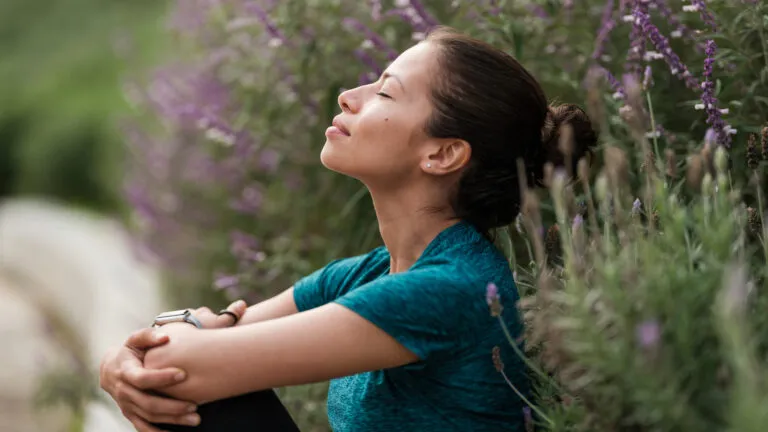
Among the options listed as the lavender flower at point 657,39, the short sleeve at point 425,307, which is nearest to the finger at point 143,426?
the short sleeve at point 425,307

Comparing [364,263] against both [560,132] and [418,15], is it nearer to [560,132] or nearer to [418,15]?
[560,132]

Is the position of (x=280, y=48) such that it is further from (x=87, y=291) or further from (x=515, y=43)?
(x=87, y=291)

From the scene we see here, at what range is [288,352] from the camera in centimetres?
185

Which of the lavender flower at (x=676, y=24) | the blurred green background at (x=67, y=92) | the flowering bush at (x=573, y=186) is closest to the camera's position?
the flowering bush at (x=573, y=186)

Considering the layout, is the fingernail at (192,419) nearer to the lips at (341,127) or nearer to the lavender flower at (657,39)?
the lips at (341,127)

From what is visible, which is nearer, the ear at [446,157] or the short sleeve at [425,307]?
the short sleeve at [425,307]

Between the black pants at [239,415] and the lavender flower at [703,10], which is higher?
the lavender flower at [703,10]

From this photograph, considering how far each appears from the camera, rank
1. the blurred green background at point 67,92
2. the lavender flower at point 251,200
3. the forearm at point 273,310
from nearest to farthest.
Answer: the forearm at point 273,310, the lavender flower at point 251,200, the blurred green background at point 67,92

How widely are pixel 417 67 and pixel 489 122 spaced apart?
20 cm

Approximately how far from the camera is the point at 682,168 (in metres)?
2.24

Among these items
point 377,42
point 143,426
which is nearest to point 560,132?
point 377,42

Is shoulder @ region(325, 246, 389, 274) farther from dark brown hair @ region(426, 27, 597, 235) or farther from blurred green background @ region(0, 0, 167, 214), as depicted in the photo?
blurred green background @ region(0, 0, 167, 214)

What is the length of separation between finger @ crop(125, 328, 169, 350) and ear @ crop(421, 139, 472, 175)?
0.64 metres

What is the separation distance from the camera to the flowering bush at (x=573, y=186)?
56.1 inches
